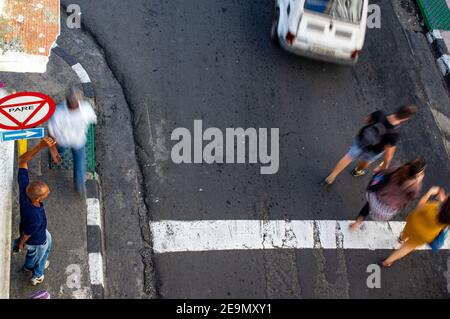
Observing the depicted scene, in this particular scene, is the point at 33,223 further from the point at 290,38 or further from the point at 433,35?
Result: the point at 433,35

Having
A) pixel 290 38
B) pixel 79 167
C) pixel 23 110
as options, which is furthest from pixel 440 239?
pixel 23 110

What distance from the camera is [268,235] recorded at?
7.92 m

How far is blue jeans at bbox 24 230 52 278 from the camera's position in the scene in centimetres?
643

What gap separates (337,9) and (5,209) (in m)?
5.91

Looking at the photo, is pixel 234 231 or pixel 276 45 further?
pixel 276 45

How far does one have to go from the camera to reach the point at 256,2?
10.5 m

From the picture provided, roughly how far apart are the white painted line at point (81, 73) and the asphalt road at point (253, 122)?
1.56ft

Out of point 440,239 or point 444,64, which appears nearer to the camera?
point 440,239

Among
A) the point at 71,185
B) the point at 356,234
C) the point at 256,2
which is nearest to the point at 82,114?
the point at 71,185

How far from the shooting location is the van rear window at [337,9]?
30.7 feet

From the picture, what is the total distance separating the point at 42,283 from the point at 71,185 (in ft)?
4.62

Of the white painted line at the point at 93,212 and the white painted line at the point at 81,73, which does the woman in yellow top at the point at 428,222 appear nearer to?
the white painted line at the point at 93,212
